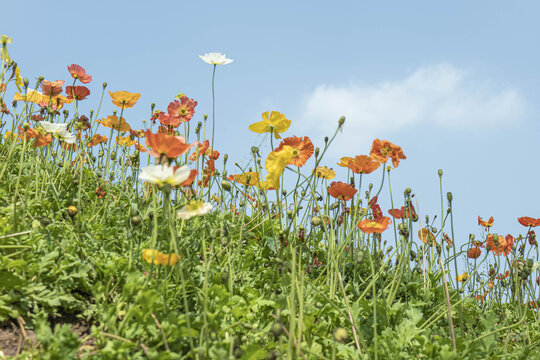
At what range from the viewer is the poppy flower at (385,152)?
200 cm

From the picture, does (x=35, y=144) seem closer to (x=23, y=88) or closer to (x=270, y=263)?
(x=23, y=88)

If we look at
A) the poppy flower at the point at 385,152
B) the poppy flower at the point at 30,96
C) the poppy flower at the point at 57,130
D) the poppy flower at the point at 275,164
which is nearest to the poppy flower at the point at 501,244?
the poppy flower at the point at 385,152

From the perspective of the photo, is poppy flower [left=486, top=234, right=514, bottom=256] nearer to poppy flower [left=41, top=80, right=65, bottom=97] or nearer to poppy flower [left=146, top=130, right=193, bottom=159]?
poppy flower [left=146, top=130, right=193, bottom=159]

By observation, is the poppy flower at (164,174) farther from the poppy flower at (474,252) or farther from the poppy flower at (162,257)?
the poppy flower at (474,252)

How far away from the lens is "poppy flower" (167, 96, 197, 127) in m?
2.76

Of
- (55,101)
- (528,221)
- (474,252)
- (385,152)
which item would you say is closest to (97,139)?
(55,101)

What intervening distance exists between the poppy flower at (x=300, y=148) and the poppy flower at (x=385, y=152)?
0.36 meters

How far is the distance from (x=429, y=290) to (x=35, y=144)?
2216mm

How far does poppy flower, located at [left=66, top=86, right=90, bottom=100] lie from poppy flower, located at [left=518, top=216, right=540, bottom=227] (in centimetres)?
293

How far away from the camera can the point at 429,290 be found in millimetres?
2631

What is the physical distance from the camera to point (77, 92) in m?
3.19

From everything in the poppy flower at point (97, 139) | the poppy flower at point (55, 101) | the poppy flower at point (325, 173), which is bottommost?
the poppy flower at point (325, 173)

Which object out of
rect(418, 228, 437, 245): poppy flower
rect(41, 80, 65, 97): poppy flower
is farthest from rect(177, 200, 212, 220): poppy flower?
rect(41, 80, 65, 97): poppy flower

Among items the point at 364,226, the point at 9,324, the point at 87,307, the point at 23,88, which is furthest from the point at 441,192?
the point at 23,88
